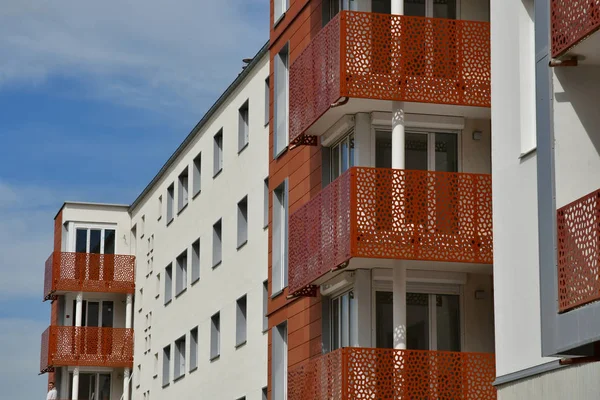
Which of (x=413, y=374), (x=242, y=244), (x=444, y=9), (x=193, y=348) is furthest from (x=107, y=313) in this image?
(x=413, y=374)

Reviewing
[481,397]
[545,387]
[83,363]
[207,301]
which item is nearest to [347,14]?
[481,397]

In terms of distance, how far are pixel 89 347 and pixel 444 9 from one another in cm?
3112

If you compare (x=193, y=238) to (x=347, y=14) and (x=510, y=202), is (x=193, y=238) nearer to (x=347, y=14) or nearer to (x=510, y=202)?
(x=347, y=14)

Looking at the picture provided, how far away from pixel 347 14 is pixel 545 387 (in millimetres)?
8780

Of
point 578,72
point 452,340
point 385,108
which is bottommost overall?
point 452,340

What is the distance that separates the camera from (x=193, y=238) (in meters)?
43.6

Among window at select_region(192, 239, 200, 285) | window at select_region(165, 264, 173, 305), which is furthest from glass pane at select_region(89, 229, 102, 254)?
window at select_region(192, 239, 200, 285)

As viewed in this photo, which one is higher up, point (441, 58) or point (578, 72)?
point (441, 58)

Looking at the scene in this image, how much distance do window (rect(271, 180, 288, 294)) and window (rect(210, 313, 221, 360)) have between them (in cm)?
640

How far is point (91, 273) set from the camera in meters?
54.8

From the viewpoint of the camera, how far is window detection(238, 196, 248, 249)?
37653 mm

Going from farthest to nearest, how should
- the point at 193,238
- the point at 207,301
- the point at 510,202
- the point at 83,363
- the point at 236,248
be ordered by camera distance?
the point at 83,363
the point at 193,238
the point at 207,301
the point at 236,248
the point at 510,202

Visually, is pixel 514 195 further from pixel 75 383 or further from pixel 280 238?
pixel 75 383

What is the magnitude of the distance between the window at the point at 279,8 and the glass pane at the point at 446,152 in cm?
863
